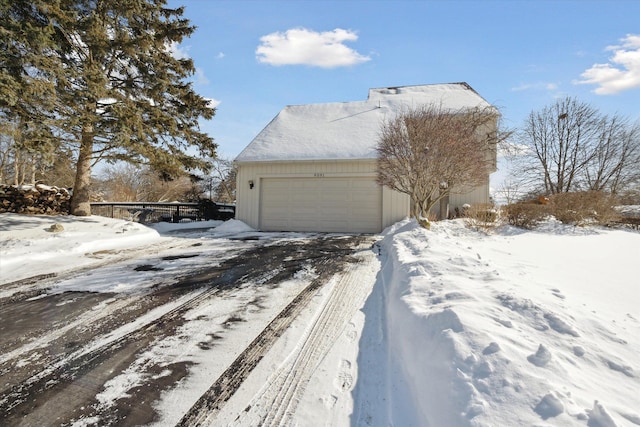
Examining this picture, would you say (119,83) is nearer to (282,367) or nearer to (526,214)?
(282,367)

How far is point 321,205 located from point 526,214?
6885mm

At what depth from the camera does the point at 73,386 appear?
2119 millimetres

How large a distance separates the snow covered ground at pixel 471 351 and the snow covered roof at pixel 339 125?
311 inches

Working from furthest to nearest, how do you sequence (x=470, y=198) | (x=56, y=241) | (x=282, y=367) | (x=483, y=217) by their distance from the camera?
(x=470, y=198) < (x=483, y=217) < (x=56, y=241) < (x=282, y=367)


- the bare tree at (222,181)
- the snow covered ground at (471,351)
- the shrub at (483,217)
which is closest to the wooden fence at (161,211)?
the snow covered ground at (471,351)

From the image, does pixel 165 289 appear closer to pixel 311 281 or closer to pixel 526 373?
pixel 311 281

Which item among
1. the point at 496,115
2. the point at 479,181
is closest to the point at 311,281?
the point at 479,181

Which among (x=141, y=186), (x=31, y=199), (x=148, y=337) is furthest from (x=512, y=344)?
(x=141, y=186)

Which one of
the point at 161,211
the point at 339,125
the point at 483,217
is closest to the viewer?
the point at 483,217

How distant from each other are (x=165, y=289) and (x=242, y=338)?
203cm

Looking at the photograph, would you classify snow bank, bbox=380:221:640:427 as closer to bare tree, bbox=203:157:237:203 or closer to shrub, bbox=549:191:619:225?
shrub, bbox=549:191:619:225

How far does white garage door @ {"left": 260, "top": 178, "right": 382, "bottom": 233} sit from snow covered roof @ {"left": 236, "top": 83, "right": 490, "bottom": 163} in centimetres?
100

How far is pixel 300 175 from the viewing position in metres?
12.0

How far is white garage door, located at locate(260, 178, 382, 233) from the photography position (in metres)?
11.5
